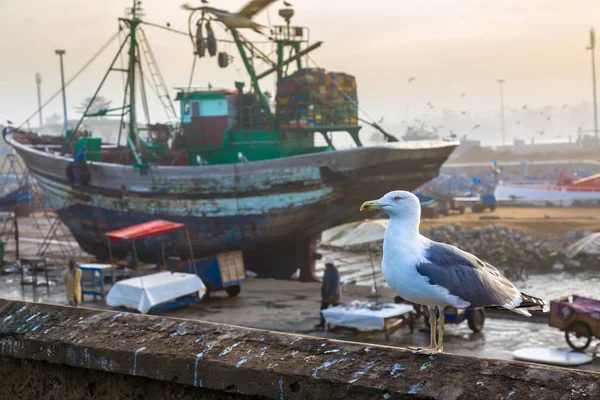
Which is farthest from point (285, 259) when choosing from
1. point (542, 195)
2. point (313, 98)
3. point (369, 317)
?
point (542, 195)

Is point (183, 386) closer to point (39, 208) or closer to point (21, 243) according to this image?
point (21, 243)

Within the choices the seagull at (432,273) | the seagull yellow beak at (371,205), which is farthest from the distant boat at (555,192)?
the seagull yellow beak at (371,205)

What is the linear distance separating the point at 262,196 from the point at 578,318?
1136 cm

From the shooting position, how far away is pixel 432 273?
11.9ft

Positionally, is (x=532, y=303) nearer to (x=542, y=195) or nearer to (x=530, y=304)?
(x=530, y=304)

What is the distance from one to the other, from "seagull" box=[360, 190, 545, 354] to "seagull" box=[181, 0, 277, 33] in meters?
16.4

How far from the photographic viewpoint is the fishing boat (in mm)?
22094

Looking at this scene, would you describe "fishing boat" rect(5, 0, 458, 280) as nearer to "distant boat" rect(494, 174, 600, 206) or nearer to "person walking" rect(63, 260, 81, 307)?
"person walking" rect(63, 260, 81, 307)

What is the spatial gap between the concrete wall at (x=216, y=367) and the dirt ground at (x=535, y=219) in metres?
33.5

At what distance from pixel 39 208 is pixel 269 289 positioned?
37580 mm

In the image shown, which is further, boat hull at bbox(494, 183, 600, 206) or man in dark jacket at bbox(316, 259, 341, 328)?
boat hull at bbox(494, 183, 600, 206)

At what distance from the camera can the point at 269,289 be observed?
20875 millimetres

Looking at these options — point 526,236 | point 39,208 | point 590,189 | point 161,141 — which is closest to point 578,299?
point 161,141

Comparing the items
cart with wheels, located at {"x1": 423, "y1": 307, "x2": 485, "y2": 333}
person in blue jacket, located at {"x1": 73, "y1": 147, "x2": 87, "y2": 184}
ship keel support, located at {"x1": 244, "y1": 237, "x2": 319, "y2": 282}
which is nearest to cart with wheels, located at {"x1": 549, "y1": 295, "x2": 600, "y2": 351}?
cart with wheels, located at {"x1": 423, "y1": 307, "x2": 485, "y2": 333}
